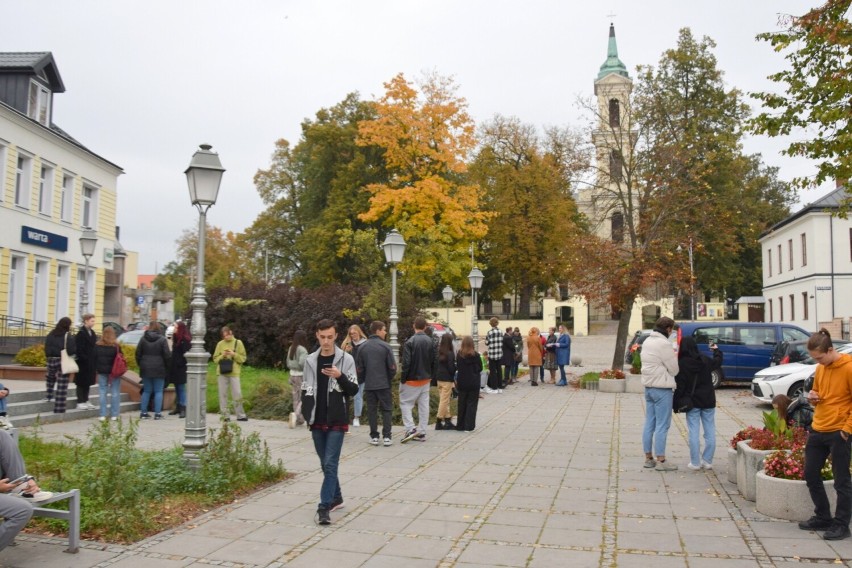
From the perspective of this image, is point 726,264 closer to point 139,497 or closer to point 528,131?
point 528,131

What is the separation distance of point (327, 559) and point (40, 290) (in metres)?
24.1

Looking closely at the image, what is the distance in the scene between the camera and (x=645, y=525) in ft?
22.7

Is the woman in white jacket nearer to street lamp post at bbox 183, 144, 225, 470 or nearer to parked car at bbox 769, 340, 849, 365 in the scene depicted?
street lamp post at bbox 183, 144, 225, 470

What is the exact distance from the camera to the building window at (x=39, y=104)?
1025 inches

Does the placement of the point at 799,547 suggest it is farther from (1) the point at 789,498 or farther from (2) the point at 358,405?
(2) the point at 358,405

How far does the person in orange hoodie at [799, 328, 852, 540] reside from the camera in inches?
251

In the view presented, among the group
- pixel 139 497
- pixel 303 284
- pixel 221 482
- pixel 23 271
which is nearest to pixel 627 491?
pixel 221 482

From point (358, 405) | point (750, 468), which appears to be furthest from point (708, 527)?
point (358, 405)

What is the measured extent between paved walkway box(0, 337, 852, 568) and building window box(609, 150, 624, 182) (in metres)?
16.8

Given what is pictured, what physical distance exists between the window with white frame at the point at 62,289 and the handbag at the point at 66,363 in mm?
15804

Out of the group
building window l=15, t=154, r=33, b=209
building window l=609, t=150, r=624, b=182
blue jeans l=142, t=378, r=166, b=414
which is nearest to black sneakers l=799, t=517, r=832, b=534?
blue jeans l=142, t=378, r=166, b=414

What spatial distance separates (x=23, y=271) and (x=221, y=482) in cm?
2057

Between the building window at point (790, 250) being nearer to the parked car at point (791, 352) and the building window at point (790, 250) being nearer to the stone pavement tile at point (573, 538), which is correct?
the parked car at point (791, 352)

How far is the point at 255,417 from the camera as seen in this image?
47.5 feet
